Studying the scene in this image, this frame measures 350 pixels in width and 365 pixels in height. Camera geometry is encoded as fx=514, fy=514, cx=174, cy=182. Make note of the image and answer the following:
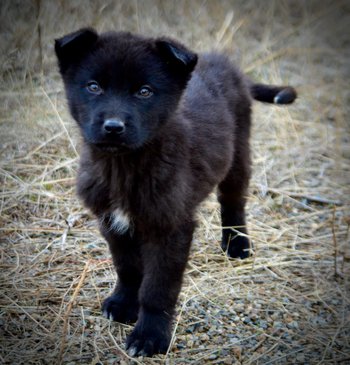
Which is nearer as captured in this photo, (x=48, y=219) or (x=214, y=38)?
(x=48, y=219)

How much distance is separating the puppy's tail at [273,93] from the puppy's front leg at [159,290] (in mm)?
1711

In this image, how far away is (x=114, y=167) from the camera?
3.22 m

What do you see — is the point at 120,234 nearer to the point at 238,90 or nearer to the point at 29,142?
the point at 238,90

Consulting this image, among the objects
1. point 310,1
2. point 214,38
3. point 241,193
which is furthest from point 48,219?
point 310,1

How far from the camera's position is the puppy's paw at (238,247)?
15.1ft

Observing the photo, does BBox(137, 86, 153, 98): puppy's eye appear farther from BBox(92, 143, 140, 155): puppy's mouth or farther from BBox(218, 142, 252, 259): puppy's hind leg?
BBox(218, 142, 252, 259): puppy's hind leg

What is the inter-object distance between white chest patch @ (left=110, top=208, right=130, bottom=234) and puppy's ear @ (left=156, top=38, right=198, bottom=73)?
0.96 meters

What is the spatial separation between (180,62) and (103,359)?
191cm

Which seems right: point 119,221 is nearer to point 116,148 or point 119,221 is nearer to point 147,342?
point 116,148

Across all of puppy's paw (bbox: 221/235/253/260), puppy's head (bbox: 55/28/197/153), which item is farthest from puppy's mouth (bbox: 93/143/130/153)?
puppy's paw (bbox: 221/235/253/260)

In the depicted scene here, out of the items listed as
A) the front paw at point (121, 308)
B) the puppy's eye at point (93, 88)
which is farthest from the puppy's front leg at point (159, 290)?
the puppy's eye at point (93, 88)

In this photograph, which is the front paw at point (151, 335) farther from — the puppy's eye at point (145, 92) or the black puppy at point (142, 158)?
the puppy's eye at point (145, 92)

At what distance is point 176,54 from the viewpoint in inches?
118

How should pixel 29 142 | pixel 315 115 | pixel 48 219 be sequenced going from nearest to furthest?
pixel 48 219 → pixel 29 142 → pixel 315 115
